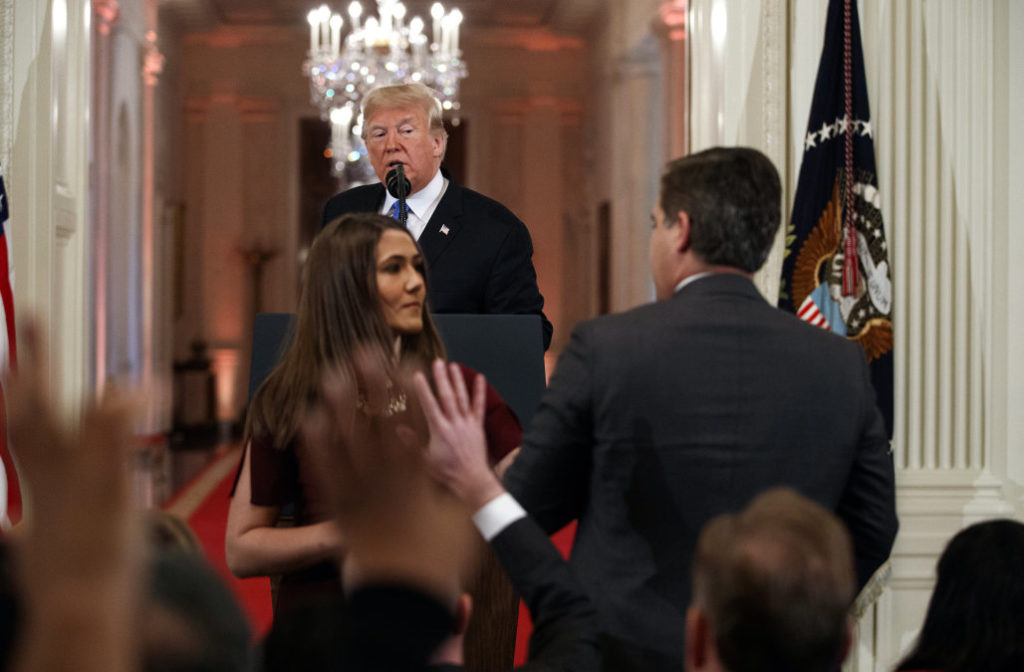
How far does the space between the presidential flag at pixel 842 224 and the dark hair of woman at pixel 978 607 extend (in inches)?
91.5

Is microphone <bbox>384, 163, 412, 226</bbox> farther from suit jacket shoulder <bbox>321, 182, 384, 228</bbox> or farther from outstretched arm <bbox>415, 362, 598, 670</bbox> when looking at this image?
outstretched arm <bbox>415, 362, 598, 670</bbox>

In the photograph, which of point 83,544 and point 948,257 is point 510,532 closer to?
point 83,544

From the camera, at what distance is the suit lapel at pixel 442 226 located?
3.75m

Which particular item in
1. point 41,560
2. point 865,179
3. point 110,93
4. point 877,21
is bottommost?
point 41,560

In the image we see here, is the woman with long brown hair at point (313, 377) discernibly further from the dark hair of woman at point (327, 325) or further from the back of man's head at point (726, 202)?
the back of man's head at point (726, 202)

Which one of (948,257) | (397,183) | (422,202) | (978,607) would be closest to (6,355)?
(422,202)

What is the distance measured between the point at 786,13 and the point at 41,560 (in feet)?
14.1

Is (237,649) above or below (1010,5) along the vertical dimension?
below

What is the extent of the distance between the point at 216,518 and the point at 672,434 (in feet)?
23.2

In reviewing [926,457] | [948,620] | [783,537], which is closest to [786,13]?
[926,457]

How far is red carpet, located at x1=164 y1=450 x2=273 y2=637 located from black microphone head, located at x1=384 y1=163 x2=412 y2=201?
249 cm

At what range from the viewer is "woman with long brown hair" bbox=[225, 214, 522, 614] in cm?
234

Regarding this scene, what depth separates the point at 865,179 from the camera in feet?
14.1

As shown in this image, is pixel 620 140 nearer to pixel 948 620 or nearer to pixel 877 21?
pixel 877 21
